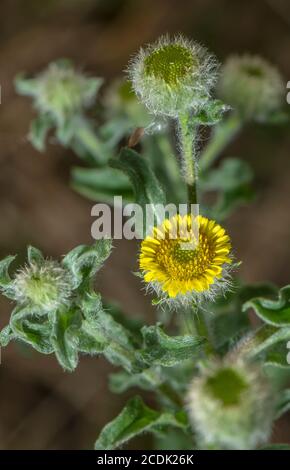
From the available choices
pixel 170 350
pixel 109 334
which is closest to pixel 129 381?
pixel 109 334

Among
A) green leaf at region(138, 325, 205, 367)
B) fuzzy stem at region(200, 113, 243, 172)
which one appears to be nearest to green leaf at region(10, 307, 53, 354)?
green leaf at region(138, 325, 205, 367)

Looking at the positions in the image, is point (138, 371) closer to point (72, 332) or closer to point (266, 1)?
point (72, 332)

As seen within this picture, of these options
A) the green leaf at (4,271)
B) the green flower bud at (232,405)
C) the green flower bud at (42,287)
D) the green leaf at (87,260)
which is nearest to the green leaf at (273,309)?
the green flower bud at (232,405)

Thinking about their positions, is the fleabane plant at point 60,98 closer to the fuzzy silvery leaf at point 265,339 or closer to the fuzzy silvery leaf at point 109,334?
the fuzzy silvery leaf at point 109,334

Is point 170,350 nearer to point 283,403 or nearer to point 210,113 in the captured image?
point 283,403

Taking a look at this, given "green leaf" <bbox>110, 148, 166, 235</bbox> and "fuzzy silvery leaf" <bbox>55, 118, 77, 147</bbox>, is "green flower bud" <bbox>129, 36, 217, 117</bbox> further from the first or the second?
"fuzzy silvery leaf" <bbox>55, 118, 77, 147</bbox>

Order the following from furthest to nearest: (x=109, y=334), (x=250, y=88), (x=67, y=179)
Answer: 1. (x=67, y=179)
2. (x=250, y=88)
3. (x=109, y=334)
